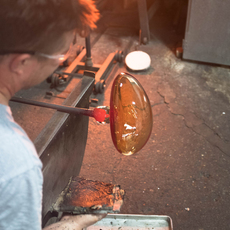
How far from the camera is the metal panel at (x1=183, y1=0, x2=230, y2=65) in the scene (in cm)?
289

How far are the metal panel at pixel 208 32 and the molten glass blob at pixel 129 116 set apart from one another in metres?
2.46

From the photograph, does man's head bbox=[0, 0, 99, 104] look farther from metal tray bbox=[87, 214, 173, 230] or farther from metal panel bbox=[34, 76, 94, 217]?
metal tray bbox=[87, 214, 173, 230]

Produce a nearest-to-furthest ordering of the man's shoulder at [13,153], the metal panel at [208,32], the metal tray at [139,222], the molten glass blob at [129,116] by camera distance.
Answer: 1. the man's shoulder at [13,153]
2. the molten glass blob at [129,116]
3. the metal tray at [139,222]
4. the metal panel at [208,32]

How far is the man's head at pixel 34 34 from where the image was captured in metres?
0.61

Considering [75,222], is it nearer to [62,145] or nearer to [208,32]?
[62,145]

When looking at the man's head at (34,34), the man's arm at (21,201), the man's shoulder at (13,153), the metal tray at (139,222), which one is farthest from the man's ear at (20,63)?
the metal tray at (139,222)

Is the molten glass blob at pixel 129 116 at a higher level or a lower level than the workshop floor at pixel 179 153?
higher

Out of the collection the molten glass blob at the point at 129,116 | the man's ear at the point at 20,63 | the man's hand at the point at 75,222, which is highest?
the man's ear at the point at 20,63

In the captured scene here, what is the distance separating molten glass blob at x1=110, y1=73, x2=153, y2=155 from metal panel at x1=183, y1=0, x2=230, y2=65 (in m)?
2.46

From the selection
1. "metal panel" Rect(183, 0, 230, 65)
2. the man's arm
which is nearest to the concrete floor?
"metal panel" Rect(183, 0, 230, 65)

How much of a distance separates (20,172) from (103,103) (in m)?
2.16

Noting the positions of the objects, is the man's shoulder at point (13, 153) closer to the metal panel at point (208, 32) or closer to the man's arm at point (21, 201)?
the man's arm at point (21, 201)

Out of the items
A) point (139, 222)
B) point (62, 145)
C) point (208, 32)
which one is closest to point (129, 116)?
point (62, 145)

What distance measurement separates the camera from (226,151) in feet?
7.18
